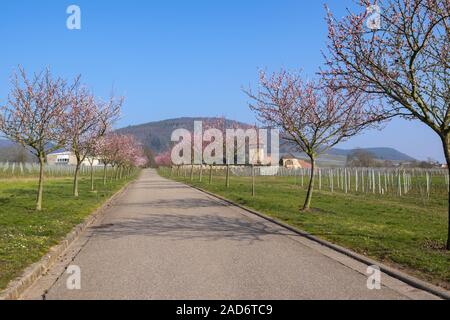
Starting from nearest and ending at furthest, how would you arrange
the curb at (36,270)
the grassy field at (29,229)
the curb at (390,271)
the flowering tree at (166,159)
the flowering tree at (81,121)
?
1. the curb at (36,270)
2. the curb at (390,271)
3. the grassy field at (29,229)
4. the flowering tree at (81,121)
5. the flowering tree at (166,159)

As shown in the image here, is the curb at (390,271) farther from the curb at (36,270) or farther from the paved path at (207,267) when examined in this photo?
the curb at (36,270)

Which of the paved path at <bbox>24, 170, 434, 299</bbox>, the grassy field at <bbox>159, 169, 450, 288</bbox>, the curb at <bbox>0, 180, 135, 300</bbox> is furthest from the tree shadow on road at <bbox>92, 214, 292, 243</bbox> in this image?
the grassy field at <bbox>159, 169, 450, 288</bbox>

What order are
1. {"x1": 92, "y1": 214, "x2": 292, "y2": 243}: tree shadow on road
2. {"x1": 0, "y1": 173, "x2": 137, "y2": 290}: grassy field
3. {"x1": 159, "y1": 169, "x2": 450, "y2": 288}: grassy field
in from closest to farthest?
{"x1": 0, "y1": 173, "x2": 137, "y2": 290}: grassy field
{"x1": 159, "y1": 169, "x2": 450, "y2": 288}: grassy field
{"x1": 92, "y1": 214, "x2": 292, "y2": 243}: tree shadow on road

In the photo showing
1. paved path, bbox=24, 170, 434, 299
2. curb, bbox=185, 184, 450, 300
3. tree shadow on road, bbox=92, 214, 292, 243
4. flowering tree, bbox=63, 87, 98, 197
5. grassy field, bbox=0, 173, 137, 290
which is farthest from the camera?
flowering tree, bbox=63, 87, 98, 197

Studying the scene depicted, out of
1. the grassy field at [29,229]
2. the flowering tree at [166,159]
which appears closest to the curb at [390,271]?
the grassy field at [29,229]

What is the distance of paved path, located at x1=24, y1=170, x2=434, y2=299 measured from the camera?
263 inches

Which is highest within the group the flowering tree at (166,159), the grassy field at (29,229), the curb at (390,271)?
the flowering tree at (166,159)

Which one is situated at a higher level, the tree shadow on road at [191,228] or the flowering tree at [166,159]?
the flowering tree at [166,159]

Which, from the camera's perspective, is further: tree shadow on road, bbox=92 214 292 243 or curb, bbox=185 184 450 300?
tree shadow on road, bbox=92 214 292 243

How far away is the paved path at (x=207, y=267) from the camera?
6680 mm

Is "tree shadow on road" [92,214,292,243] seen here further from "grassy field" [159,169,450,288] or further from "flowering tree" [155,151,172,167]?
"flowering tree" [155,151,172,167]

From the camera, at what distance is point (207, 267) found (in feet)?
27.6
